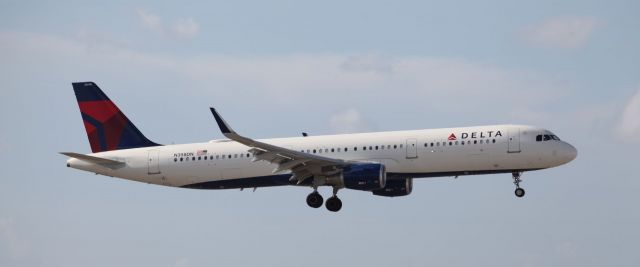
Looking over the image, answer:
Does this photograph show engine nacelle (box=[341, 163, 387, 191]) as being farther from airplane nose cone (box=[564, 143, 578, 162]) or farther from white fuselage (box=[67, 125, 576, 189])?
airplane nose cone (box=[564, 143, 578, 162])

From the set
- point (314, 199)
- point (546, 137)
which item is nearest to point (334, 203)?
point (314, 199)

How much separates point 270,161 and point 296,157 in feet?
6.51

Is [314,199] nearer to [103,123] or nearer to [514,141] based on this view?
[514,141]

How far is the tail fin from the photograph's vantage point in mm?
75812

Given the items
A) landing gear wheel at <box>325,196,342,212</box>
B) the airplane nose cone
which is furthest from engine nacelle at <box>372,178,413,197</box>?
the airplane nose cone

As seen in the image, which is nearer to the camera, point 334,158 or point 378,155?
point 378,155

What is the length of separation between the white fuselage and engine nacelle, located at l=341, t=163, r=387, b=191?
0.92 meters

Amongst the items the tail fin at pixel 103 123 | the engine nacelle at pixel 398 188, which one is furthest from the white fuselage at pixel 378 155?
the engine nacelle at pixel 398 188

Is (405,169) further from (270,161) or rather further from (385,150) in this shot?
(270,161)

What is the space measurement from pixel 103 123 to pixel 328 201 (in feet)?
55.1

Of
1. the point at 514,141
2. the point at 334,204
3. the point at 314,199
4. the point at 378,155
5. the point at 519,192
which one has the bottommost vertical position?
the point at 334,204

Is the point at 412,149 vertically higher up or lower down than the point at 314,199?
higher up

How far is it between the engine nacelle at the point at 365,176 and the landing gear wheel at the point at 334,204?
2950 millimetres

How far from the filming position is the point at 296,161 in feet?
220
